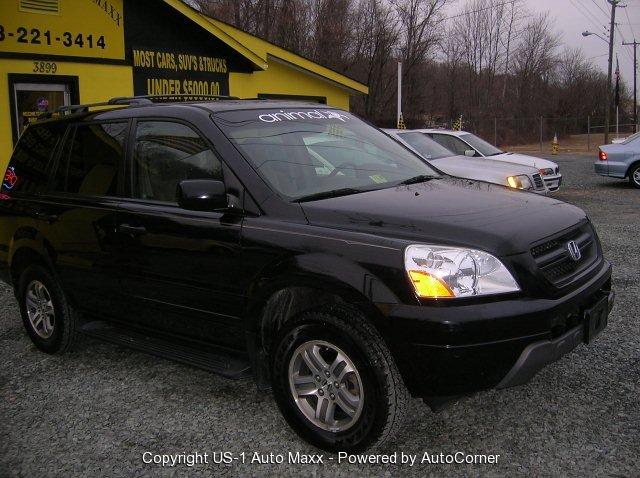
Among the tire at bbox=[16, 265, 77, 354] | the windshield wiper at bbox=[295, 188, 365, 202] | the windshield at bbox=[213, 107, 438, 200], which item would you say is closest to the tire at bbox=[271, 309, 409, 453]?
the windshield wiper at bbox=[295, 188, 365, 202]

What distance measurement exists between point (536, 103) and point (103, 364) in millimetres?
53344

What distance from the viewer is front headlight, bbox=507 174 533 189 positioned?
32.7ft

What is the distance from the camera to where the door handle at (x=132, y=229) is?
402 cm

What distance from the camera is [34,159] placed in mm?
5094

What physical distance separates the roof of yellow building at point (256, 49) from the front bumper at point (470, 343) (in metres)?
10.8

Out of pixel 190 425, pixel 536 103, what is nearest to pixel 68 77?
pixel 190 425

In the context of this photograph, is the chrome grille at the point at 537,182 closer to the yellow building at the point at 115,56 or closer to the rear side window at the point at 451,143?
the rear side window at the point at 451,143

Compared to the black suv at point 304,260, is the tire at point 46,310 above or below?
below

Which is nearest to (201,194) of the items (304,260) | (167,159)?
(304,260)

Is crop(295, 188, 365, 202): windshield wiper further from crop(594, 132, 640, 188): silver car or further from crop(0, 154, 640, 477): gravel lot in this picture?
crop(594, 132, 640, 188): silver car

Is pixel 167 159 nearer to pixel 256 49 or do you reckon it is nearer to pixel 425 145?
pixel 425 145

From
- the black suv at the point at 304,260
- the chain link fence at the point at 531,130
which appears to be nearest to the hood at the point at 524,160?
the black suv at the point at 304,260

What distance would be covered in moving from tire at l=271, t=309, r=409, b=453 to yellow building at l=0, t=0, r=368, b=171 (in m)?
8.59

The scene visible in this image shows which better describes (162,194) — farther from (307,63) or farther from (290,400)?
(307,63)
